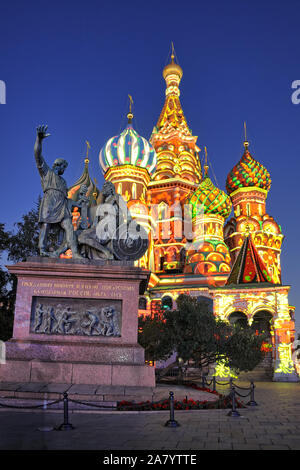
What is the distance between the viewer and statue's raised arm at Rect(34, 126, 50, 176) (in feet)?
39.5

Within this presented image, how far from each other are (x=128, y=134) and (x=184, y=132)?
13257 mm

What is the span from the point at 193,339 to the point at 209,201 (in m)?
32.3

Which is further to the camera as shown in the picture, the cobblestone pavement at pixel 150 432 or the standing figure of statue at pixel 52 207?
the standing figure of statue at pixel 52 207

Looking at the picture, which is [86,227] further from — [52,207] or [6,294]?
[6,294]

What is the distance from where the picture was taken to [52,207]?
40.6 ft

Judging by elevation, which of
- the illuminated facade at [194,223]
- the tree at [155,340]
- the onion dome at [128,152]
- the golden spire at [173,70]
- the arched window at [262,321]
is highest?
the golden spire at [173,70]

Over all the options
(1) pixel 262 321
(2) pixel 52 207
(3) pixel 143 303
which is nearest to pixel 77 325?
(2) pixel 52 207

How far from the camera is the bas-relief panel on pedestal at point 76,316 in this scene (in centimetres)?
1094

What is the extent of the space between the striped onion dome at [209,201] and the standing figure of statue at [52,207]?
3487 cm

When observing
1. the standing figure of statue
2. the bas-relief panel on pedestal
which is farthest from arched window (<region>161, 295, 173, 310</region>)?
the bas-relief panel on pedestal

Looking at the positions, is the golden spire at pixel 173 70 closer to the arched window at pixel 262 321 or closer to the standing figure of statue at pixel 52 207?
the arched window at pixel 262 321

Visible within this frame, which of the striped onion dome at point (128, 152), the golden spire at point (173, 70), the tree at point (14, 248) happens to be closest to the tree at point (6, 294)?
the tree at point (14, 248)
